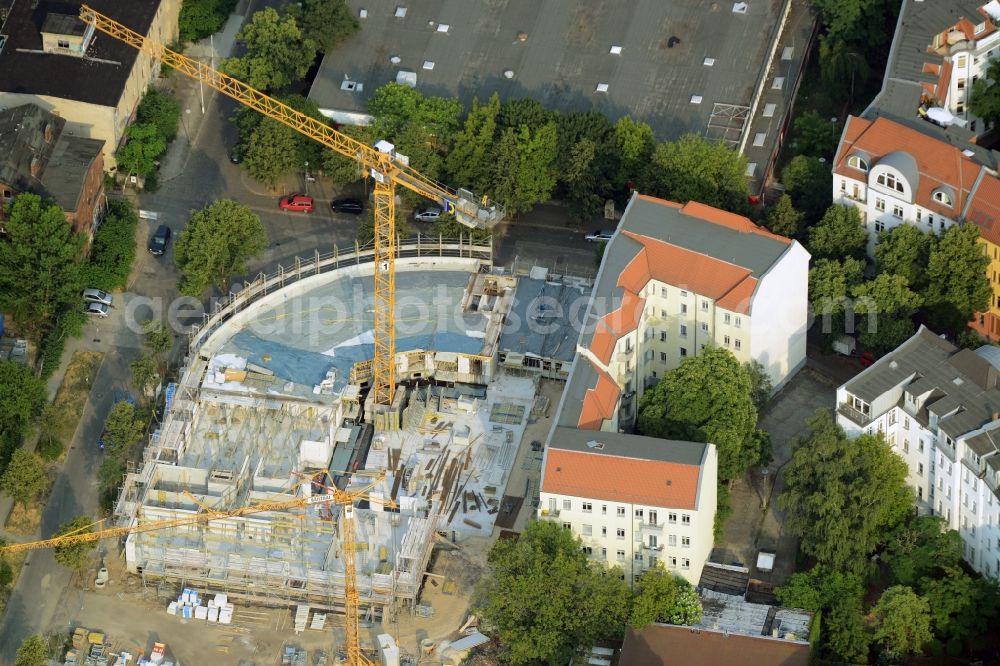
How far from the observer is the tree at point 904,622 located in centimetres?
19775

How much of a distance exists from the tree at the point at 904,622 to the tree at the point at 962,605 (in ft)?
3.40

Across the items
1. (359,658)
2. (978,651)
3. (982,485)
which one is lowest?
(359,658)

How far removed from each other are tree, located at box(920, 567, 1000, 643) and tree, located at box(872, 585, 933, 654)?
1036mm

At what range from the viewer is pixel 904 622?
198 m

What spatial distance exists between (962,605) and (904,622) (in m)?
5.15

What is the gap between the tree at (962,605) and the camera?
652ft

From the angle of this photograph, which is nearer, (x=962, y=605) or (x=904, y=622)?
(x=904, y=622)

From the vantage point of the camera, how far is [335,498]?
197m

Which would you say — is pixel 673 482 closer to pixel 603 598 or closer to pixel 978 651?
pixel 603 598

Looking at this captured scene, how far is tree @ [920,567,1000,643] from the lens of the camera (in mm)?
198875

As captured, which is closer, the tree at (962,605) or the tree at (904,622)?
the tree at (904,622)

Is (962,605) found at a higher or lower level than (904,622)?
higher

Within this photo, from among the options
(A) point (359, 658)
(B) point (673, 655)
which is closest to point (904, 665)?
(B) point (673, 655)

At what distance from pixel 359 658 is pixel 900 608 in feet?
145
